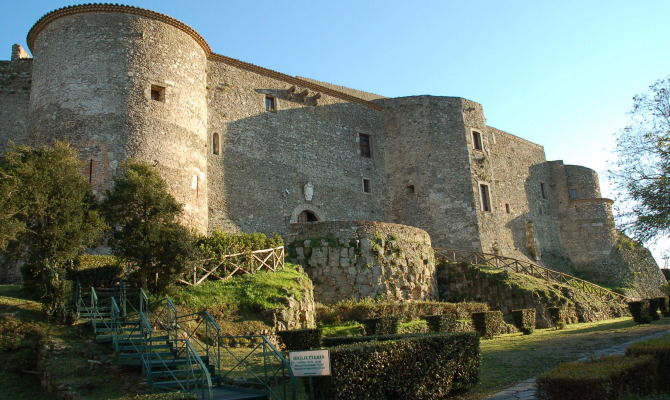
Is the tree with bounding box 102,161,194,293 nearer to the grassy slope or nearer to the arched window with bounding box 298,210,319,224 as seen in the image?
the grassy slope

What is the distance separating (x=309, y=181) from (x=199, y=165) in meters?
7.16

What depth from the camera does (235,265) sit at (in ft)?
58.2

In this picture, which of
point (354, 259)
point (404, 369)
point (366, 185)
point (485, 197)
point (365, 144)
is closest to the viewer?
point (404, 369)

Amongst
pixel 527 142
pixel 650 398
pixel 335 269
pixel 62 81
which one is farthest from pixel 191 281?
pixel 527 142

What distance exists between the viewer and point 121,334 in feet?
39.4

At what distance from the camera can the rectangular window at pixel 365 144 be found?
32.0 meters

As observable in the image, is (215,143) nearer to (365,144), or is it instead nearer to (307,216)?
(307,216)

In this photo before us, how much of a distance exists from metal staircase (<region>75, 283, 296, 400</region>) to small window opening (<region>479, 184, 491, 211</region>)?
21736mm

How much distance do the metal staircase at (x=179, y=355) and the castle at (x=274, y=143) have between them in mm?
6919

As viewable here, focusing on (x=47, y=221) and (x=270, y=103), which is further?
(x=270, y=103)

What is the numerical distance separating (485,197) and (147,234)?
2336cm

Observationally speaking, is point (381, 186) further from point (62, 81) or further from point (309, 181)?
point (62, 81)

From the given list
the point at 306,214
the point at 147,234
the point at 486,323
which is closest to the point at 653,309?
the point at 486,323

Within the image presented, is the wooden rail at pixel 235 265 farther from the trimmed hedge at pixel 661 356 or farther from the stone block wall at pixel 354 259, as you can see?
the trimmed hedge at pixel 661 356
